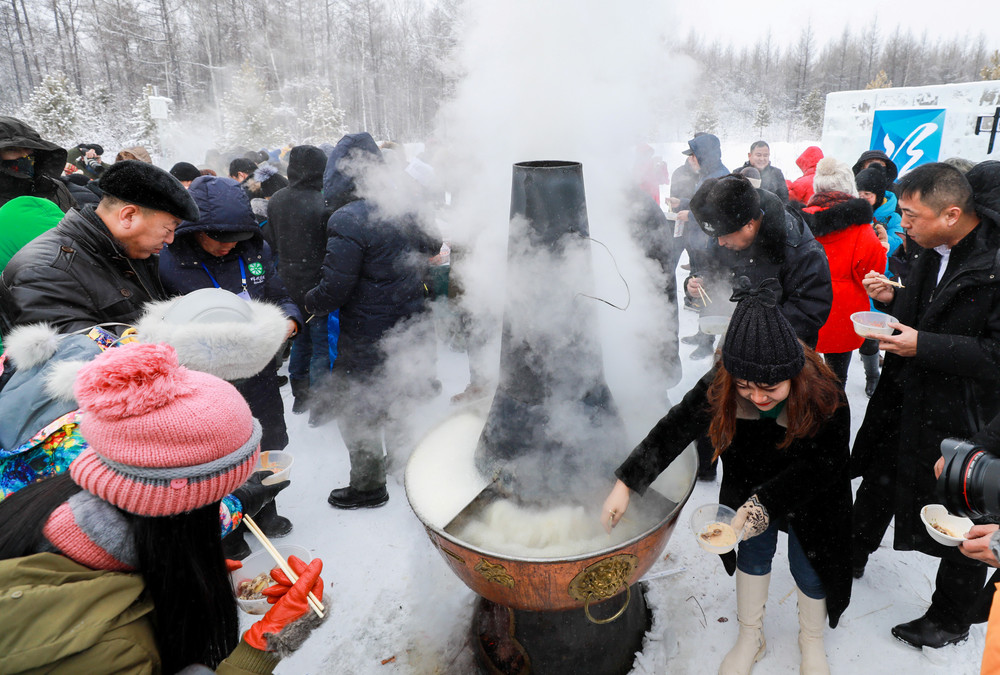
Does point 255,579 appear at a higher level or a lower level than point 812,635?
higher

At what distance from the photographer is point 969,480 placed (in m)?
1.62

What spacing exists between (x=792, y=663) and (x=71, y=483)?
9.89 ft

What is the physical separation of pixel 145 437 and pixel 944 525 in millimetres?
2653

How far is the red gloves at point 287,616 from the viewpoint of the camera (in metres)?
1.53

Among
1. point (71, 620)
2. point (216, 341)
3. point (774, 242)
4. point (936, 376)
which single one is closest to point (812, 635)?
point (936, 376)

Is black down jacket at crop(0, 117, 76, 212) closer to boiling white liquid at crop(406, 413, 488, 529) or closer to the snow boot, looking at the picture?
boiling white liquid at crop(406, 413, 488, 529)

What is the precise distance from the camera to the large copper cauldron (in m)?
1.90

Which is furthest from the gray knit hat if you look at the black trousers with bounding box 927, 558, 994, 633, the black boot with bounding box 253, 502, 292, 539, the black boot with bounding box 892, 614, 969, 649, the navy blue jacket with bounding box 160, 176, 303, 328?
the black boot with bounding box 253, 502, 292, 539

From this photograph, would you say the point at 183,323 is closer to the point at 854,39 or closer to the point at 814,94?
the point at 814,94

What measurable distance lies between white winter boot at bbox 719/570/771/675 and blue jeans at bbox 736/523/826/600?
5 cm

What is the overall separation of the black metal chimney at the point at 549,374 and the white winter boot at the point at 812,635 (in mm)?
1114

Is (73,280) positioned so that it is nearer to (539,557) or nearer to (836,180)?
(539,557)

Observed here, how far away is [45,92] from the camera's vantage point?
19250 mm

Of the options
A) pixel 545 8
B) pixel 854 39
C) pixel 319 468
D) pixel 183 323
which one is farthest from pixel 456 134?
pixel 854 39
